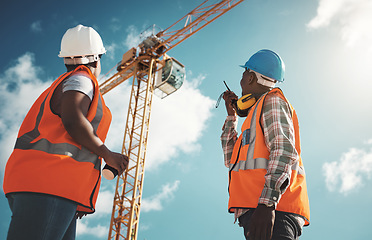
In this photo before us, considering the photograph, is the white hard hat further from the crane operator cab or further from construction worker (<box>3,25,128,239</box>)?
the crane operator cab

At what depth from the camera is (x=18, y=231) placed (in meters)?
1.63

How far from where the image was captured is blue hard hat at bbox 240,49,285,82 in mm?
2545

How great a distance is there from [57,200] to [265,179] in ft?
3.72

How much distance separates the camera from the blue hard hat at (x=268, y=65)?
8.35ft

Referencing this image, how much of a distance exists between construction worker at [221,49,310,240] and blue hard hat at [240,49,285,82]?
0.35 meters

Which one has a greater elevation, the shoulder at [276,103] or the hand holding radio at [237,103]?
the hand holding radio at [237,103]

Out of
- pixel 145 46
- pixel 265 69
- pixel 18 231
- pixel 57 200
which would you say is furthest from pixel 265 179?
pixel 145 46

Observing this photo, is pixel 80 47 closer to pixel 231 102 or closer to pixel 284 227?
pixel 231 102

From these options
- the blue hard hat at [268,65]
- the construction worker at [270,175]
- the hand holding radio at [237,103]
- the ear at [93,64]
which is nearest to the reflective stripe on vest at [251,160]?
the construction worker at [270,175]

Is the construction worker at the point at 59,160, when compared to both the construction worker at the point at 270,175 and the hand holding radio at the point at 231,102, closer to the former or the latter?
the construction worker at the point at 270,175

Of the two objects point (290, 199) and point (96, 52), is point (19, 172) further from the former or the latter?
point (290, 199)

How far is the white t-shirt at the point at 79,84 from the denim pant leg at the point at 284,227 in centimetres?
120

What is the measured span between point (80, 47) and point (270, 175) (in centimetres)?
153

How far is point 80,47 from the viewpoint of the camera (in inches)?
93.0
